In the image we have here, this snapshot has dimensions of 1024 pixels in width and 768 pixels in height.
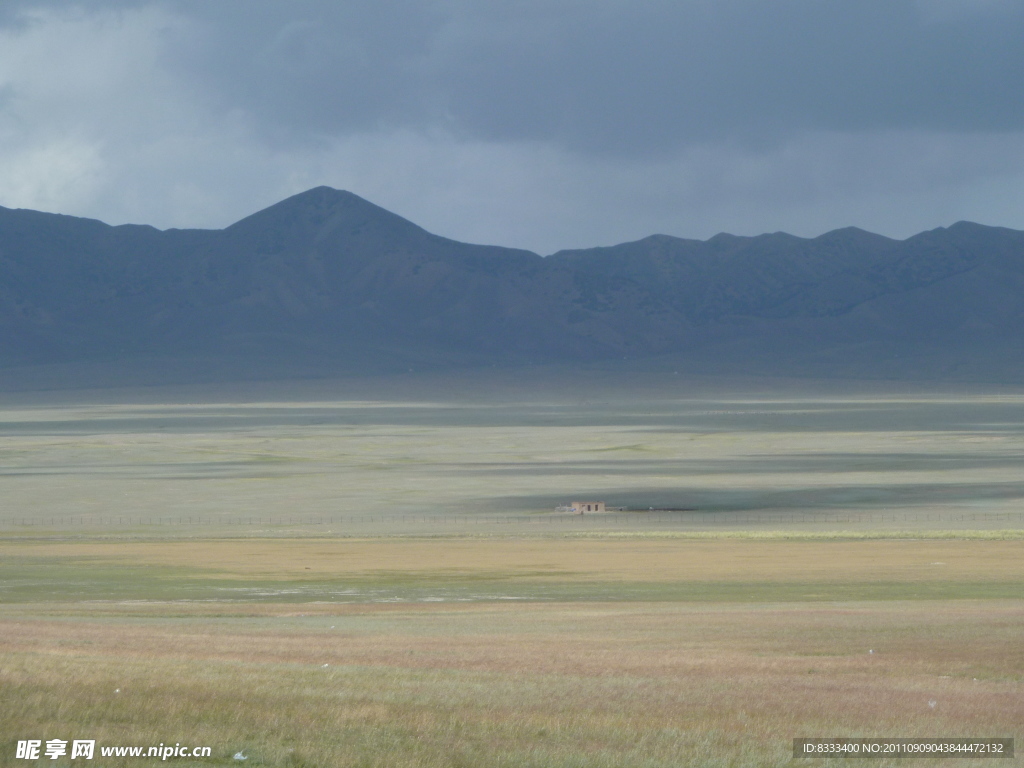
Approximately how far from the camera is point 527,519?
68.0 m

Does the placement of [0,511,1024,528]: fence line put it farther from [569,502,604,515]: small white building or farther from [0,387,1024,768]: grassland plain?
[569,502,604,515]: small white building

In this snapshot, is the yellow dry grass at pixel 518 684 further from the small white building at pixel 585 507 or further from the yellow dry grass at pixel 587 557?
the small white building at pixel 585 507

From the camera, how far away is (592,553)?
53.3 meters

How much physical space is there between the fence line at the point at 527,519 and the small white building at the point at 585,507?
1570mm

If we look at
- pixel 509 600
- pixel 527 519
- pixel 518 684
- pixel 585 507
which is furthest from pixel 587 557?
pixel 518 684

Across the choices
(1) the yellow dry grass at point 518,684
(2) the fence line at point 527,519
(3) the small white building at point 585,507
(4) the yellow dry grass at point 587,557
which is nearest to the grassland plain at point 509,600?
(1) the yellow dry grass at point 518,684

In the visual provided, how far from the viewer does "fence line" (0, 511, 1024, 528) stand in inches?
2618

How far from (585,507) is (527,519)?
16.3 ft

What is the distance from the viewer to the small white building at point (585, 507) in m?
71.0

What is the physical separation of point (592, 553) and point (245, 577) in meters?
14.0

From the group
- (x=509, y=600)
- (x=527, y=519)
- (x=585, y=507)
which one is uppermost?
(x=509, y=600)

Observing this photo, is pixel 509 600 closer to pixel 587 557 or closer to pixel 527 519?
pixel 587 557

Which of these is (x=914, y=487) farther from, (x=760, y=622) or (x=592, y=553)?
(x=760, y=622)

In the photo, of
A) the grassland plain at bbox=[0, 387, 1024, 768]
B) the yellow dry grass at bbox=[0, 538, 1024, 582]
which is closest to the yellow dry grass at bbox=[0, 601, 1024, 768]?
the grassland plain at bbox=[0, 387, 1024, 768]
